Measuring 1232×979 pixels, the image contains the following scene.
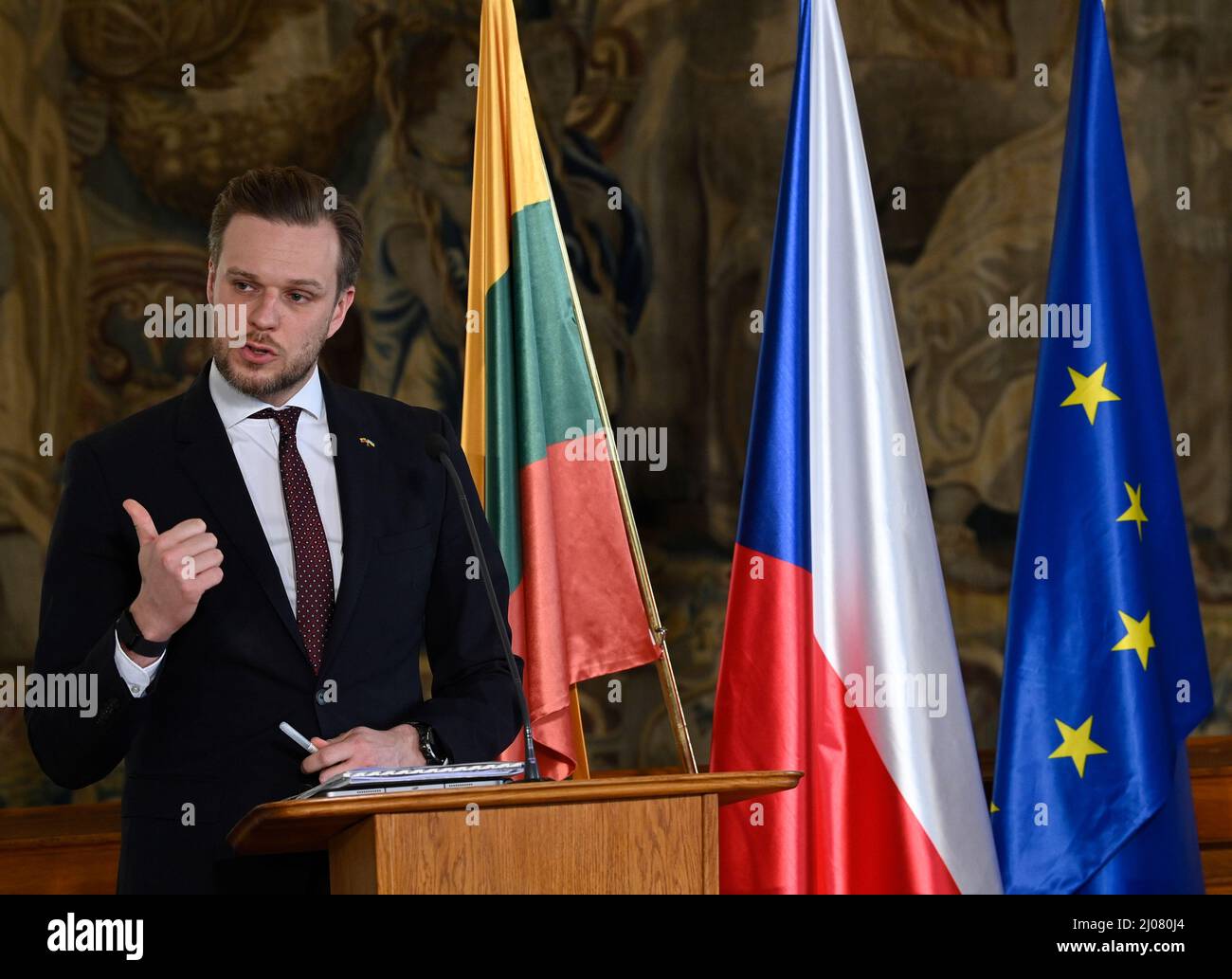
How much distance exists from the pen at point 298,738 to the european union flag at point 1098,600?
87.7 inches

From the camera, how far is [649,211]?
5152mm

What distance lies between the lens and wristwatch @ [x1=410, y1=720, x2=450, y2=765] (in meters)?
2.52

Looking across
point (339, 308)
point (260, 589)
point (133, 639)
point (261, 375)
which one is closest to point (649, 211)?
point (339, 308)

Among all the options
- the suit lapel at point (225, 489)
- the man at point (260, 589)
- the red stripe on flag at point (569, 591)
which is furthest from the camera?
the red stripe on flag at point (569, 591)

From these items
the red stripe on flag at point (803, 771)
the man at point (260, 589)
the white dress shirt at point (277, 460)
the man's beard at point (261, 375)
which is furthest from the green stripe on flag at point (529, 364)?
the man's beard at point (261, 375)

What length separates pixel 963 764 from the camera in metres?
3.85

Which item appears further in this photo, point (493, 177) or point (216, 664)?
point (493, 177)

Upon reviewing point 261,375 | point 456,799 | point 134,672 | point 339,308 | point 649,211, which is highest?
point 649,211

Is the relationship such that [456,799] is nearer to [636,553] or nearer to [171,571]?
[171,571]

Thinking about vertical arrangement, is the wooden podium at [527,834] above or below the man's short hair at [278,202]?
below

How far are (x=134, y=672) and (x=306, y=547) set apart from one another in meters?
0.41

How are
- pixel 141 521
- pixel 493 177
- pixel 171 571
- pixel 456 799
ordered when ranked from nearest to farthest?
pixel 456 799 → pixel 171 571 → pixel 141 521 → pixel 493 177

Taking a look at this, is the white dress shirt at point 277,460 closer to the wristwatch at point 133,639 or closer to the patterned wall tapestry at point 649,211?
the wristwatch at point 133,639

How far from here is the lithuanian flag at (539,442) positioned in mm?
4066
